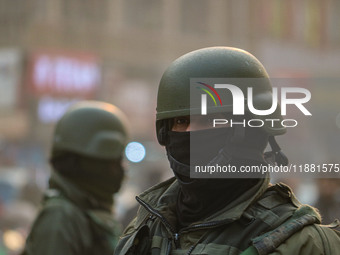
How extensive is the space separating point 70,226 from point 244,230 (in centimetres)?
176

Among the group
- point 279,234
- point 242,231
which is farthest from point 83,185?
point 279,234

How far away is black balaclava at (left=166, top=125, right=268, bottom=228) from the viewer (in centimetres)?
230

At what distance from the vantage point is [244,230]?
2178mm

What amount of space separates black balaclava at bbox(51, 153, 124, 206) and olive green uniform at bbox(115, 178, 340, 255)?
Answer: 1768mm

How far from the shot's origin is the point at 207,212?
2322 millimetres

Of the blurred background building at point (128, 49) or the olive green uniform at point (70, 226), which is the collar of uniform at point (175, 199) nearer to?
the olive green uniform at point (70, 226)

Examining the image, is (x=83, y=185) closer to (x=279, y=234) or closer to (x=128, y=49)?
(x=279, y=234)

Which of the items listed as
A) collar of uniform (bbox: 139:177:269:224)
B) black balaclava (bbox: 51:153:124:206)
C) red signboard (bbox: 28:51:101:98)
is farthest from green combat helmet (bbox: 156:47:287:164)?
red signboard (bbox: 28:51:101:98)

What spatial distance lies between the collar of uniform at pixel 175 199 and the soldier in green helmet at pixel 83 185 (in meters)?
1.26

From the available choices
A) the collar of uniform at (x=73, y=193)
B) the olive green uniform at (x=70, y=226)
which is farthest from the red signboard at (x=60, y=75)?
the olive green uniform at (x=70, y=226)

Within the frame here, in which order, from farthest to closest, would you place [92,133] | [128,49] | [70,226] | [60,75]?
1. [128,49]
2. [60,75]
3. [92,133]
4. [70,226]

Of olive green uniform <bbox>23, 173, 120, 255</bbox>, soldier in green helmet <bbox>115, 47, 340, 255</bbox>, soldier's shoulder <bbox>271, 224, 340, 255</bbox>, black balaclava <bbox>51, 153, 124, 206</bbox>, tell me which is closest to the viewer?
soldier's shoulder <bbox>271, 224, 340, 255</bbox>

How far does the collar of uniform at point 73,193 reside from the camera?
4.02 metres

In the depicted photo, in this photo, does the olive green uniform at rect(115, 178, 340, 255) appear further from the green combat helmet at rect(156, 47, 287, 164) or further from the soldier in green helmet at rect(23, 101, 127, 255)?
the soldier in green helmet at rect(23, 101, 127, 255)
